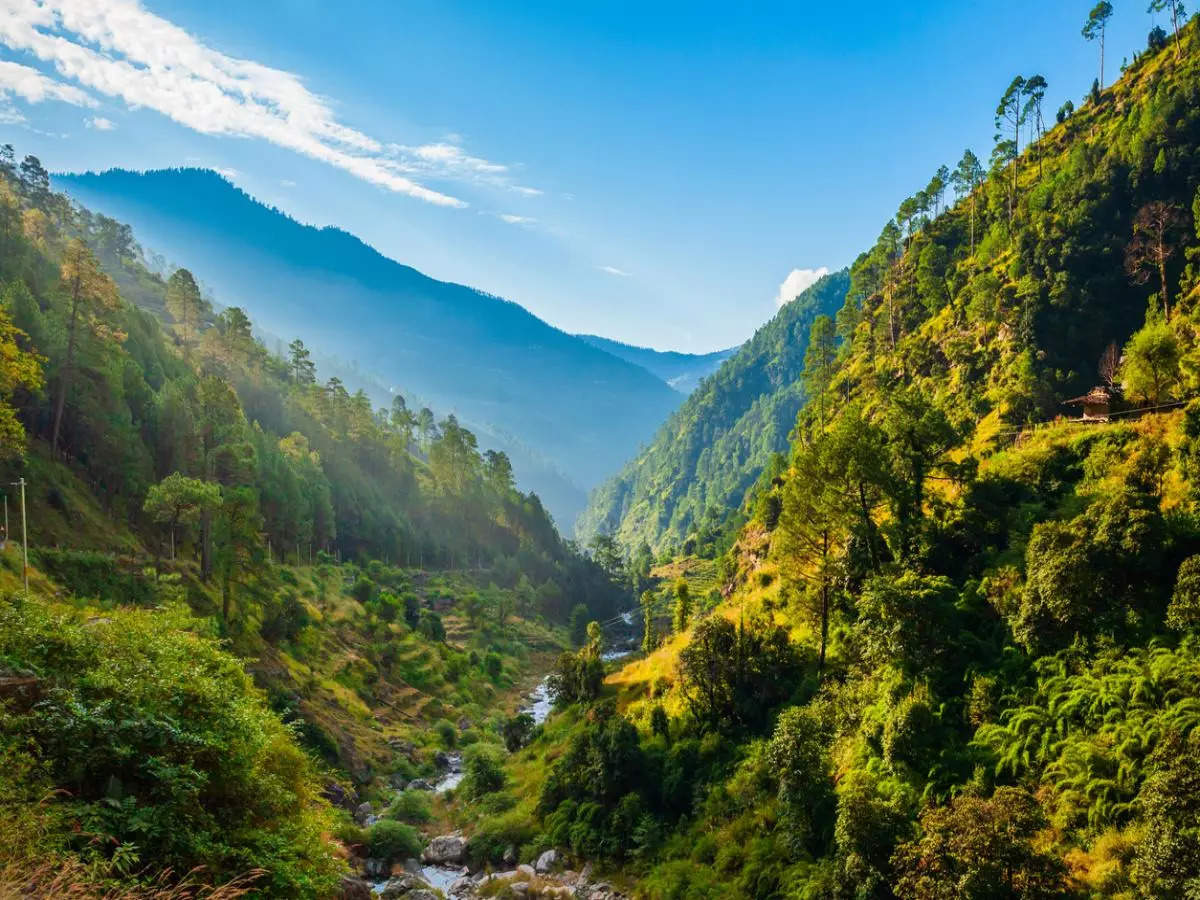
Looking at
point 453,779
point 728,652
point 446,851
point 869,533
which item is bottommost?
point 453,779

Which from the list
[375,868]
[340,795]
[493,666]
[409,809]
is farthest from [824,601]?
[493,666]

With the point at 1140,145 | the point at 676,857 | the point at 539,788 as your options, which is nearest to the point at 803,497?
the point at 676,857

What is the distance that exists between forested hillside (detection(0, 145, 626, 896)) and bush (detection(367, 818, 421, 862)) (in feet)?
0.59

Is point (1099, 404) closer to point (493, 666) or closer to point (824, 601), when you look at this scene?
point (824, 601)

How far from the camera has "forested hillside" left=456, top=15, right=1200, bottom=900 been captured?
84.6ft

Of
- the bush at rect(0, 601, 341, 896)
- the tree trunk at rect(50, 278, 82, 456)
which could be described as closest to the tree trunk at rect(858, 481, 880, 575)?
the bush at rect(0, 601, 341, 896)

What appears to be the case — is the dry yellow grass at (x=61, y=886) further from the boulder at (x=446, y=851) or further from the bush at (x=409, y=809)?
the bush at (x=409, y=809)

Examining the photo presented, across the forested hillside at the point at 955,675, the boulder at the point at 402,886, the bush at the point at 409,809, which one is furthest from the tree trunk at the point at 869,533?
the bush at the point at 409,809

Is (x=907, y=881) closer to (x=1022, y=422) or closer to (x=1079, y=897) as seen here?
(x=1079, y=897)

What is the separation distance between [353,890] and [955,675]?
100ft

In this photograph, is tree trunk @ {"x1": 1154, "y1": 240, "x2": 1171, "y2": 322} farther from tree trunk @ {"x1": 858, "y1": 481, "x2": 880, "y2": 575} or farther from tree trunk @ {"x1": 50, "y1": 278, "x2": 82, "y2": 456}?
tree trunk @ {"x1": 50, "y1": 278, "x2": 82, "y2": 456}

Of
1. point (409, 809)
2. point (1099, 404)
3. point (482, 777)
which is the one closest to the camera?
point (1099, 404)

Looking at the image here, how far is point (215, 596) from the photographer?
57.6 m

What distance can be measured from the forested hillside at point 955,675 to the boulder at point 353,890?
59.7 ft
